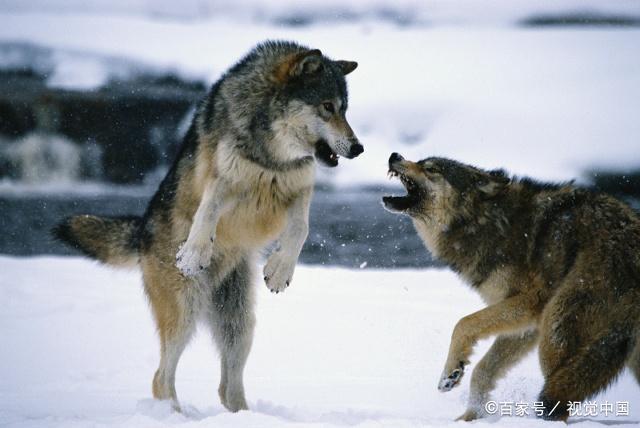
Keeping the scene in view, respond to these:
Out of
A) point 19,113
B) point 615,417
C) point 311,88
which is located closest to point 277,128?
point 311,88

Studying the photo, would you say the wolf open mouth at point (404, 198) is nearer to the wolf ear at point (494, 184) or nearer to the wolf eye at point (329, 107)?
the wolf ear at point (494, 184)

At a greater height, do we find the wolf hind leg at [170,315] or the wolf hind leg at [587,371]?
the wolf hind leg at [587,371]

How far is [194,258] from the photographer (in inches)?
206

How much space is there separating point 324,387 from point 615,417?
1972 mm

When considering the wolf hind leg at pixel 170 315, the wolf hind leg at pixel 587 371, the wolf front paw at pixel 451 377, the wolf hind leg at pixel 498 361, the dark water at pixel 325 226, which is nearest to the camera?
the wolf hind leg at pixel 587 371

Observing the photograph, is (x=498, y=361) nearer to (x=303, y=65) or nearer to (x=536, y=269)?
(x=536, y=269)

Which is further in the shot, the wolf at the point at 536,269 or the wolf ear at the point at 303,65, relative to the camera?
the wolf ear at the point at 303,65

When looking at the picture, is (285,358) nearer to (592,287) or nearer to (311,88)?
(311,88)

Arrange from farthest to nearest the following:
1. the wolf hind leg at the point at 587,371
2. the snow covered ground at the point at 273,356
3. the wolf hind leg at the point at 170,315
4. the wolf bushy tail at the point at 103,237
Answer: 1. the wolf bushy tail at the point at 103,237
2. the wolf hind leg at the point at 170,315
3. the snow covered ground at the point at 273,356
4. the wolf hind leg at the point at 587,371

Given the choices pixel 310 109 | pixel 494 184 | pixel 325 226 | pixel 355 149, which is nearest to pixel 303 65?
pixel 310 109

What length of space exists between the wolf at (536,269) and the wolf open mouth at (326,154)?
40cm

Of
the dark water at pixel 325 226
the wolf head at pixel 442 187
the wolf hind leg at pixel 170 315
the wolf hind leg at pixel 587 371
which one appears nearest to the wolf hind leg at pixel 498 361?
the wolf hind leg at pixel 587 371

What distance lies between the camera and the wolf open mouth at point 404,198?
5316 millimetres

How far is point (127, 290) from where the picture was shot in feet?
26.3
